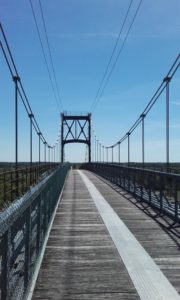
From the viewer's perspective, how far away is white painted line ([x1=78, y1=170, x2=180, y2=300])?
5.45m

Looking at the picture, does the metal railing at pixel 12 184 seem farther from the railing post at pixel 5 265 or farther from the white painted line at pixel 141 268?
the railing post at pixel 5 265

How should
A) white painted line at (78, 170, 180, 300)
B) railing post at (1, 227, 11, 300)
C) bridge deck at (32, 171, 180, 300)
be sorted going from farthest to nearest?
bridge deck at (32, 171, 180, 300)
white painted line at (78, 170, 180, 300)
railing post at (1, 227, 11, 300)

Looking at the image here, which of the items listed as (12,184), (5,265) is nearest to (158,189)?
(12,184)

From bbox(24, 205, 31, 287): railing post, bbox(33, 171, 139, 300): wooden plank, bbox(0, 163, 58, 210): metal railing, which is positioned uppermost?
bbox(0, 163, 58, 210): metal railing

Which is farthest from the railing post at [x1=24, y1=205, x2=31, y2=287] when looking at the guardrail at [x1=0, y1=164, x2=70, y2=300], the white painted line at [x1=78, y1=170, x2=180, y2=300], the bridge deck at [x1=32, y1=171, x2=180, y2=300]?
the white painted line at [x1=78, y1=170, x2=180, y2=300]

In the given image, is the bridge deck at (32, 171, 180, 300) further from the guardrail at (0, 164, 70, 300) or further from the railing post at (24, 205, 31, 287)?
the guardrail at (0, 164, 70, 300)

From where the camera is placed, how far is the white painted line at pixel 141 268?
545cm

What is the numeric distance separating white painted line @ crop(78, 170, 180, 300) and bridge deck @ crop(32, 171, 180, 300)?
32mm

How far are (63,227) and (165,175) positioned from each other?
291 centimetres

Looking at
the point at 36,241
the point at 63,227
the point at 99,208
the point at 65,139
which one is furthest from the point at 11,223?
the point at 65,139

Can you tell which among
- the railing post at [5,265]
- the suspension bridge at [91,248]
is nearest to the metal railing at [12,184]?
the suspension bridge at [91,248]

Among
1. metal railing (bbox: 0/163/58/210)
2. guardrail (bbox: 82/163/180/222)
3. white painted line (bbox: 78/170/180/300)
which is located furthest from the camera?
metal railing (bbox: 0/163/58/210)

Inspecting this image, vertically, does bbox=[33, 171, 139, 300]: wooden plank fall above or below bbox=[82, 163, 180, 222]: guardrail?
below

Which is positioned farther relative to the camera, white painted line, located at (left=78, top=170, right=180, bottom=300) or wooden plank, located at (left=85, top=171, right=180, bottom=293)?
wooden plank, located at (left=85, top=171, right=180, bottom=293)
